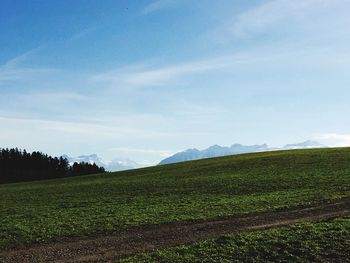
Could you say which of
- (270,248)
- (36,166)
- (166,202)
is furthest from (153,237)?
(36,166)

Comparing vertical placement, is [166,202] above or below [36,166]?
below

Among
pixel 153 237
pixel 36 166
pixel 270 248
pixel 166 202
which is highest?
pixel 36 166

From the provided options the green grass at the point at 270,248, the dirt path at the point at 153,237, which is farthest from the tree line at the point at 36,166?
the green grass at the point at 270,248

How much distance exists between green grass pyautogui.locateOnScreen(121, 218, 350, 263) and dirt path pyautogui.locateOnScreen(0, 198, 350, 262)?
220 centimetres

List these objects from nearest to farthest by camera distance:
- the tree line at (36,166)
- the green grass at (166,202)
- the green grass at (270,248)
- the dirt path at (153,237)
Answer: the green grass at (270,248), the dirt path at (153,237), the green grass at (166,202), the tree line at (36,166)

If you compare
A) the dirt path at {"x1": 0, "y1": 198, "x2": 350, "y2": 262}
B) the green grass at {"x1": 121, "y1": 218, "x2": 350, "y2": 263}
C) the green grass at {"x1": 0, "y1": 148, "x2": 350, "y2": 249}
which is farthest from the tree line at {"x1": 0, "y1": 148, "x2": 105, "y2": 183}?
the green grass at {"x1": 121, "y1": 218, "x2": 350, "y2": 263}

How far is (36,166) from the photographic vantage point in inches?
6378

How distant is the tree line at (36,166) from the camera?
156m

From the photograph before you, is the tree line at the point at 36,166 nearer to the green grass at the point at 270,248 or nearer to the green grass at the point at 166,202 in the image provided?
the green grass at the point at 166,202

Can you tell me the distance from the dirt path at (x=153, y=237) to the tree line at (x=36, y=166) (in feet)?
447

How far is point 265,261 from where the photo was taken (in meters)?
19.6

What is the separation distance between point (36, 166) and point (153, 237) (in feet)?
481

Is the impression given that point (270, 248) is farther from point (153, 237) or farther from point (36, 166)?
point (36, 166)

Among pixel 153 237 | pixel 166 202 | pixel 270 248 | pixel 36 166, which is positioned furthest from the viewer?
pixel 36 166
